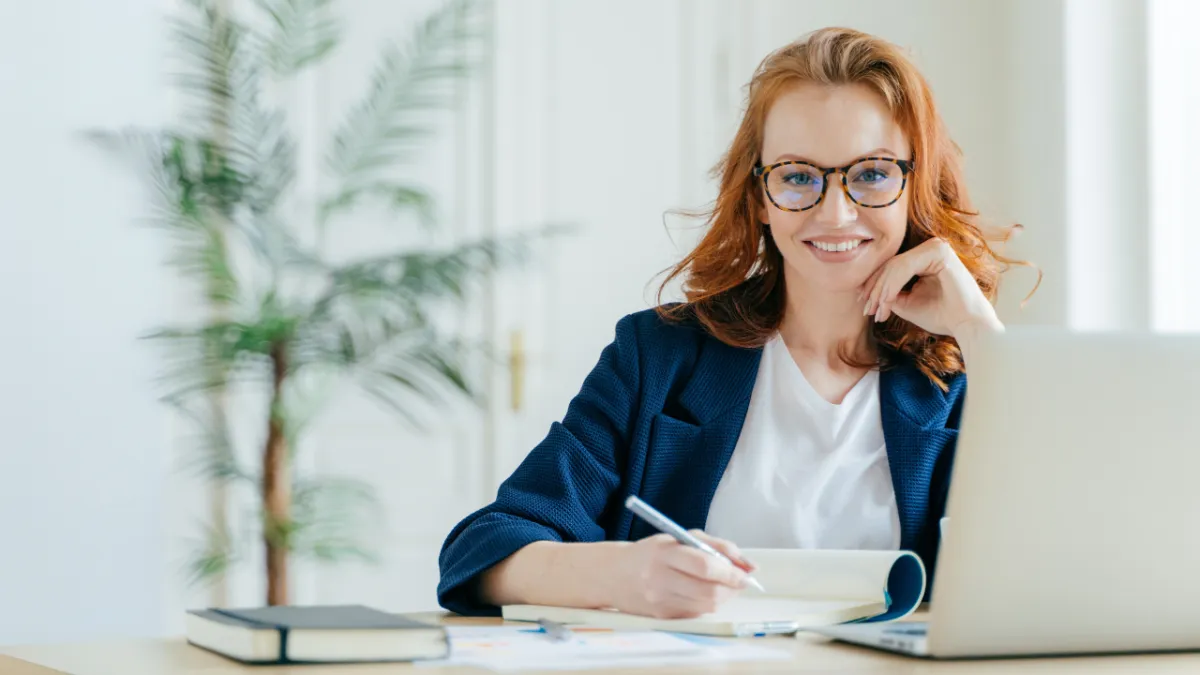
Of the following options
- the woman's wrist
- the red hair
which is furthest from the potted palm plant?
the woman's wrist

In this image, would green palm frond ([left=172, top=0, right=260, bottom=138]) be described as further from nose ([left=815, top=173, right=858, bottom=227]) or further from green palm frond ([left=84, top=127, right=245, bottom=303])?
nose ([left=815, top=173, right=858, bottom=227])

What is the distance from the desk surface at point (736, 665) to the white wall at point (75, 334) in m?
1.83

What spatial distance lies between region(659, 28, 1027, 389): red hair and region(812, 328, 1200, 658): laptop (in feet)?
2.51

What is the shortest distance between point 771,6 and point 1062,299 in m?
1.08

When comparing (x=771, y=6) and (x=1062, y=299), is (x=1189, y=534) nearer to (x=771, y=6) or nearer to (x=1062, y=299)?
(x=1062, y=299)

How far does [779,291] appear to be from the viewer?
1.79 meters

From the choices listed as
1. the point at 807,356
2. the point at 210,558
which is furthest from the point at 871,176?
the point at 210,558

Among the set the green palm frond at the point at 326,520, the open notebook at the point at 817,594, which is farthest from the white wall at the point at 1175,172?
the open notebook at the point at 817,594

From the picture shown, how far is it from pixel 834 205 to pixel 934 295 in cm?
22

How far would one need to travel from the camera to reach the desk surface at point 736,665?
0.89 m

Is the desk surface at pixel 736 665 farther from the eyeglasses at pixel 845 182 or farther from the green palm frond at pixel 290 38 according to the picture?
the green palm frond at pixel 290 38

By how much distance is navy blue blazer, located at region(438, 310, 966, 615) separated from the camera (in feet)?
4.88

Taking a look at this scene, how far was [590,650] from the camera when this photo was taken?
3.20ft

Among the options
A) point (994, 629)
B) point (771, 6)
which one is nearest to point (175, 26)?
point (771, 6)
